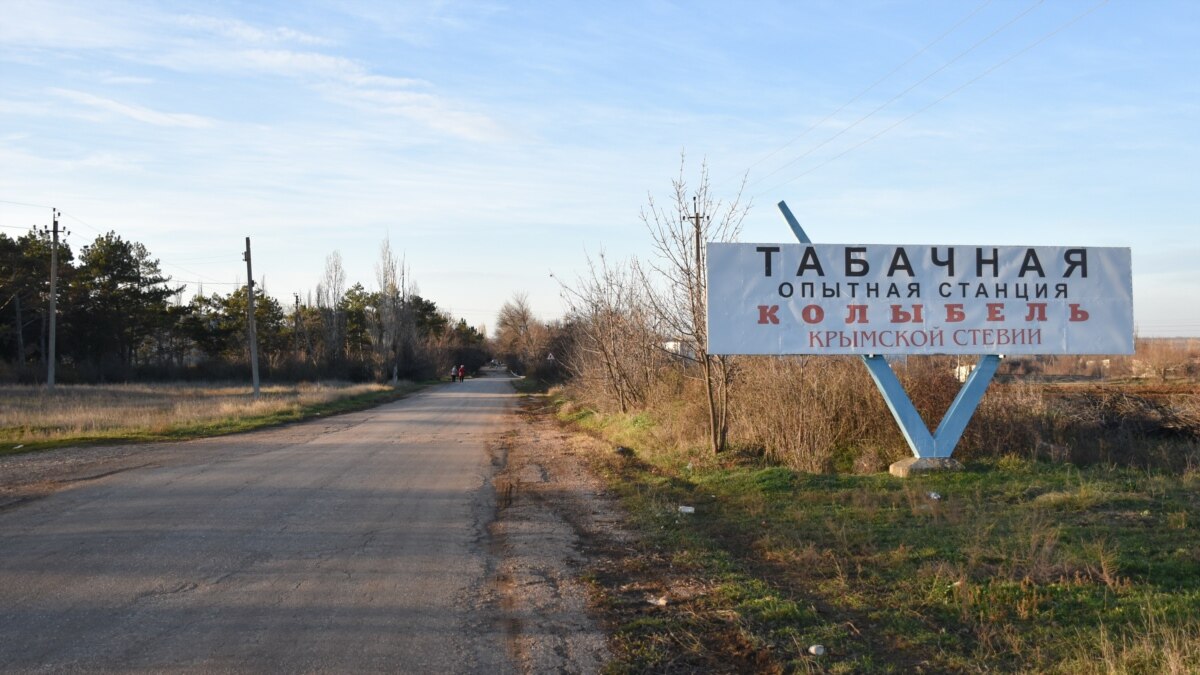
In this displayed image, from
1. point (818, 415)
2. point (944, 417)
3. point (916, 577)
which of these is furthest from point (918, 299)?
point (916, 577)

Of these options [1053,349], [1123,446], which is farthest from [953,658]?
[1123,446]

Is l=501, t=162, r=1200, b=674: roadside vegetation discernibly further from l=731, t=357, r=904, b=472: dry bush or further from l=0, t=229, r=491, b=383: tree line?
l=0, t=229, r=491, b=383: tree line

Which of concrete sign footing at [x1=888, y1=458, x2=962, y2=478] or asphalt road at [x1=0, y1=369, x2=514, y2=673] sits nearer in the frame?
asphalt road at [x1=0, y1=369, x2=514, y2=673]

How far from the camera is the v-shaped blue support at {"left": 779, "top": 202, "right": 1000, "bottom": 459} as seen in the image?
1226 cm

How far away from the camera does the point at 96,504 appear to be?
10594 mm

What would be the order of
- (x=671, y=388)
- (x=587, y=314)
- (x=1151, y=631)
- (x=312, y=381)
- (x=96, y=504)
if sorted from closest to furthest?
(x=1151, y=631) < (x=96, y=504) < (x=671, y=388) < (x=587, y=314) < (x=312, y=381)

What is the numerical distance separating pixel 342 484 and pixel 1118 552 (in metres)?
9.70

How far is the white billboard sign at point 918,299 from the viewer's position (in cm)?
1238

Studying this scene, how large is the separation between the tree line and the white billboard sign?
50403 millimetres

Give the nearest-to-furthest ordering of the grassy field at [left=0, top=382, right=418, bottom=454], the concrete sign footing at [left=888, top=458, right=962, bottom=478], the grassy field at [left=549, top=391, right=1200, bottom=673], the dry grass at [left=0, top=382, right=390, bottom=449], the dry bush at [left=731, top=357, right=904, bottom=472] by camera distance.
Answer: the grassy field at [left=549, top=391, right=1200, bottom=673]
the concrete sign footing at [left=888, top=458, right=962, bottom=478]
the dry bush at [left=731, top=357, right=904, bottom=472]
the grassy field at [left=0, top=382, right=418, bottom=454]
the dry grass at [left=0, top=382, right=390, bottom=449]

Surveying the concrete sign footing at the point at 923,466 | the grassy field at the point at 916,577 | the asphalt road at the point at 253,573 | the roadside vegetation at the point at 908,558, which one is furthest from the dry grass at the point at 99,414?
the concrete sign footing at the point at 923,466

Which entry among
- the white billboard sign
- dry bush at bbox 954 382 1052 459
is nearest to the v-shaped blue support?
the white billboard sign

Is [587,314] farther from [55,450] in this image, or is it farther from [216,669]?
[216,669]

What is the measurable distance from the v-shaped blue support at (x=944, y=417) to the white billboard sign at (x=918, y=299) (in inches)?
9.6
